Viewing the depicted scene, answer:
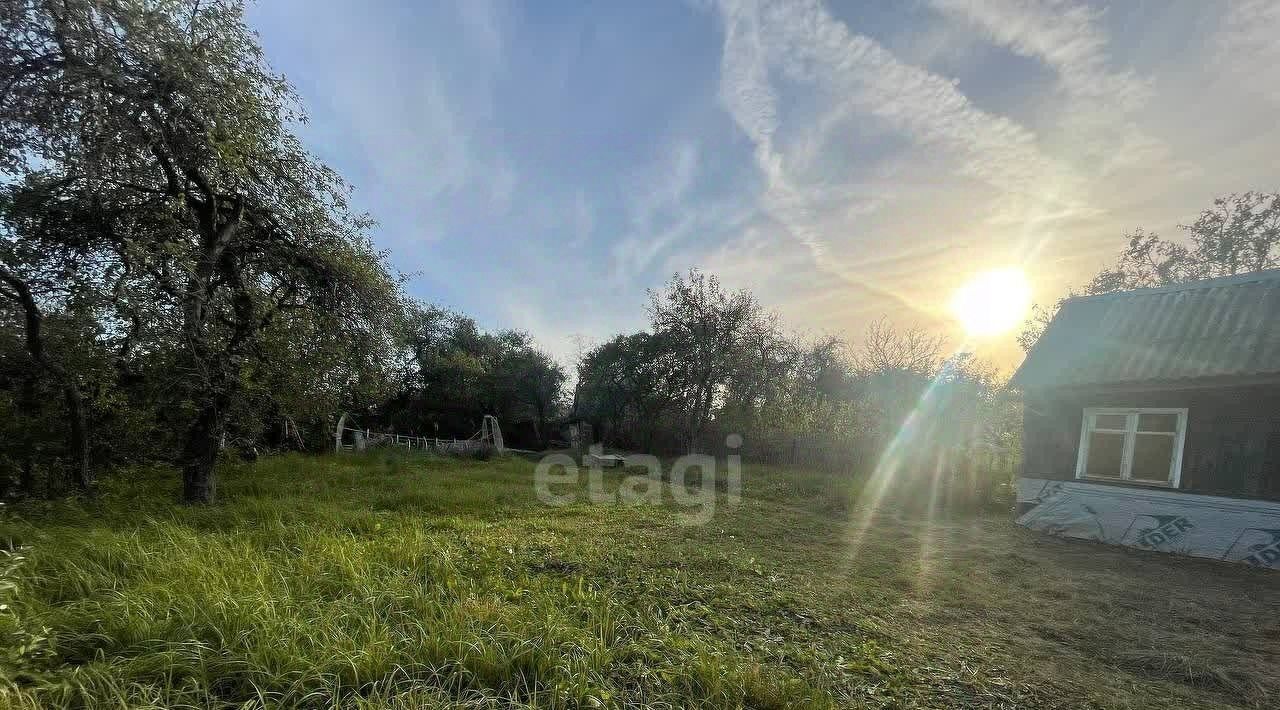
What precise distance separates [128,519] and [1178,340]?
14275 mm

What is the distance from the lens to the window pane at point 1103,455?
26.9 ft

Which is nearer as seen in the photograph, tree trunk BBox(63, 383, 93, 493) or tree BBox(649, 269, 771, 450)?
tree trunk BBox(63, 383, 93, 493)

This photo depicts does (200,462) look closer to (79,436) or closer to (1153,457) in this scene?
(79,436)

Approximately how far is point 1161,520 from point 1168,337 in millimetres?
2896

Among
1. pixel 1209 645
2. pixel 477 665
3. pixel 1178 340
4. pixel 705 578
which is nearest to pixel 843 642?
pixel 705 578

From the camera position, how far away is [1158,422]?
7480 millimetres

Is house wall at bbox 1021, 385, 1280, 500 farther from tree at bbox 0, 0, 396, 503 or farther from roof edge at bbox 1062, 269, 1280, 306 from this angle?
tree at bbox 0, 0, 396, 503

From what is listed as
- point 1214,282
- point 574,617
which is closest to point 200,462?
point 574,617

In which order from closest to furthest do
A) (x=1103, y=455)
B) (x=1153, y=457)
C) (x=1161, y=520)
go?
(x=1161, y=520), (x=1103, y=455), (x=1153, y=457)

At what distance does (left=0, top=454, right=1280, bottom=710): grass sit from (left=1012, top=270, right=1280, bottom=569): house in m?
0.87

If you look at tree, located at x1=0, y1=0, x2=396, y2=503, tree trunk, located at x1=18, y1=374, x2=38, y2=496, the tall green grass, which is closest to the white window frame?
the tall green grass

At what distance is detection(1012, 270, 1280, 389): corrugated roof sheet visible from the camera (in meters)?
6.80

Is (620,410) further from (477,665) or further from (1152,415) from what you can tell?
(477,665)

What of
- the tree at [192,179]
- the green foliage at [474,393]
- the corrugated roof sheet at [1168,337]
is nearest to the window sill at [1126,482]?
the corrugated roof sheet at [1168,337]
